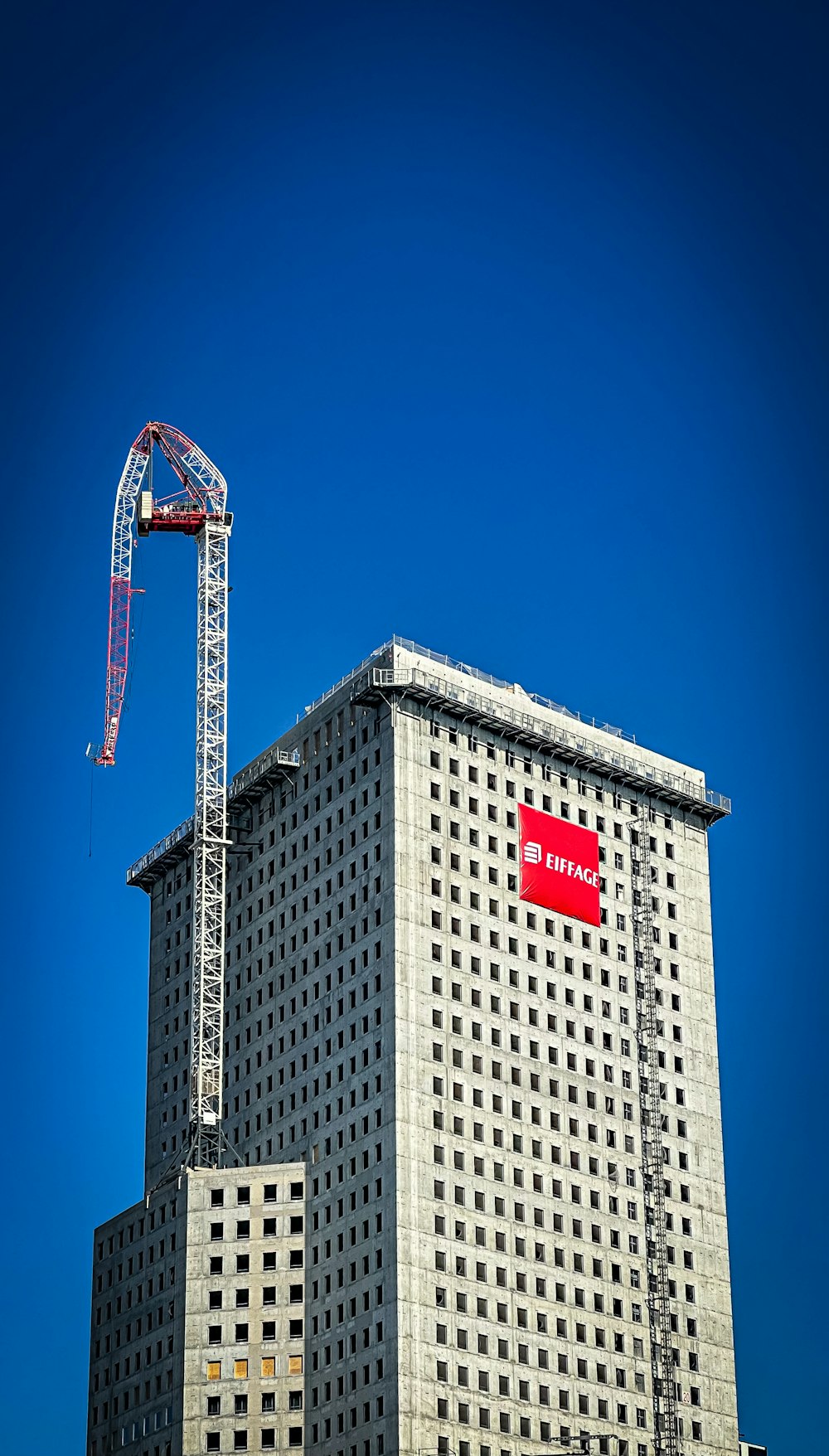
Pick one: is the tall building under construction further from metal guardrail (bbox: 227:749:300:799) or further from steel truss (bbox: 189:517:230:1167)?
steel truss (bbox: 189:517:230:1167)

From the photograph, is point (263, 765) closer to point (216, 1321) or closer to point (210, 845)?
point (210, 845)

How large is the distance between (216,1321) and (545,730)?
4789 centimetres

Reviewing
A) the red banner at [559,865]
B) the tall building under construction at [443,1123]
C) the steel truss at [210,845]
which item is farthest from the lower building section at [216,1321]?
the red banner at [559,865]

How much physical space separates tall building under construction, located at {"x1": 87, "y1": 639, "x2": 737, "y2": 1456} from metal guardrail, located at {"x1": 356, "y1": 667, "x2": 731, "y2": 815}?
0.28 meters

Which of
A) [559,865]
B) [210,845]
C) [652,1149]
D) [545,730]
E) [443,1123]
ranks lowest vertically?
[443,1123]

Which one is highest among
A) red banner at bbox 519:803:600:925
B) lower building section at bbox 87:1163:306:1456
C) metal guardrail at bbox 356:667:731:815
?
metal guardrail at bbox 356:667:731:815

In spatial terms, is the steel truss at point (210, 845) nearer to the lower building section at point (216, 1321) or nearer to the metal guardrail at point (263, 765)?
the metal guardrail at point (263, 765)

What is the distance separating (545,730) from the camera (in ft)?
579

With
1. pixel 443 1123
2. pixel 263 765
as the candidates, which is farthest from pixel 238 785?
pixel 443 1123

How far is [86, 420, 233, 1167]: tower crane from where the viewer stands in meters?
172

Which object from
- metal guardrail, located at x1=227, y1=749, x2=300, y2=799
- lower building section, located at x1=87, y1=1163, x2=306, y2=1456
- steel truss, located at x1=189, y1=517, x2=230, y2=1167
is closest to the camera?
lower building section, located at x1=87, y1=1163, x2=306, y2=1456

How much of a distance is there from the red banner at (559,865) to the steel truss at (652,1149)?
190 inches

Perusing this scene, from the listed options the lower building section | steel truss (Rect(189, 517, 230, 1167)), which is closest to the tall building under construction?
the lower building section

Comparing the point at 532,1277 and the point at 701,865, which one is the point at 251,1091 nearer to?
the point at 532,1277
